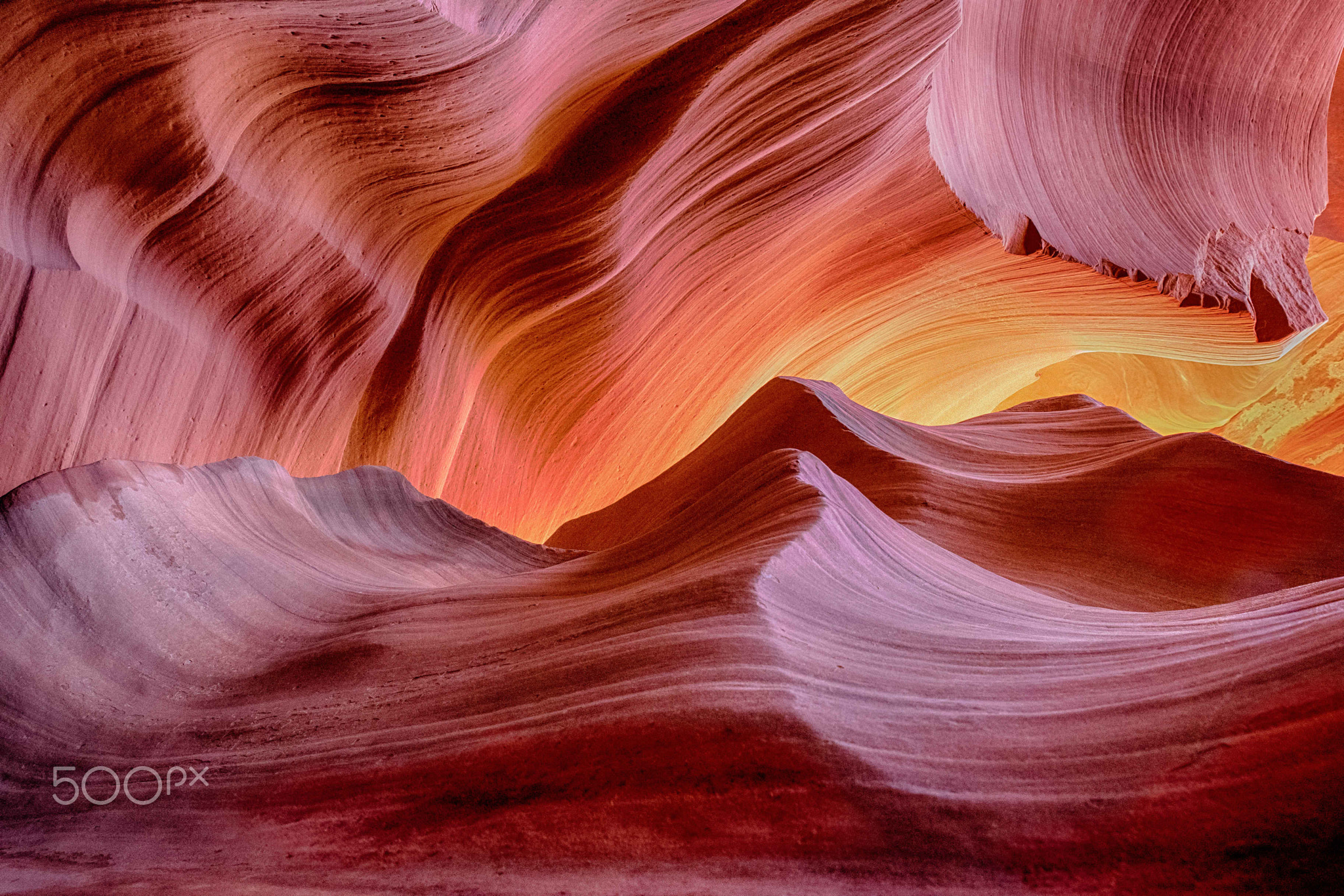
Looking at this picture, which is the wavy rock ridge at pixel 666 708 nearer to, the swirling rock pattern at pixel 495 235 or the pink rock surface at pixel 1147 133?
the swirling rock pattern at pixel 495 235

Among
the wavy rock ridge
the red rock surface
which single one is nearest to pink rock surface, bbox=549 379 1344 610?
the red rock surface

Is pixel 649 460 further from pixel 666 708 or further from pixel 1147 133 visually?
pixel 666 708

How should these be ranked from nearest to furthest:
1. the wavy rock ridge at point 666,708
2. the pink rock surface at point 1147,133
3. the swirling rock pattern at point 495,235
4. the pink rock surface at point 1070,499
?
the wavy rock ridge at point 666,708 → the swirling rock pattern at point 495,235 → the pink rock surface at point 1070,499 → the pink rock surface at point 1147,133

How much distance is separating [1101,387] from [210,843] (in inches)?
307

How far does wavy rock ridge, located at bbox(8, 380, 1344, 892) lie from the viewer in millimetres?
987

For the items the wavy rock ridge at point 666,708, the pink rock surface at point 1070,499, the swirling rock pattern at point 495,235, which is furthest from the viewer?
the pink rock surface at point 1070,499

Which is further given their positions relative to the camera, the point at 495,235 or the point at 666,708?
the point at 495,235

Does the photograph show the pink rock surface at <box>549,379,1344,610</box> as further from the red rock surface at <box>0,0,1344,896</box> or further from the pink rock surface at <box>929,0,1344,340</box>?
the pink rock surface at <box>929,0,1344,340</box>

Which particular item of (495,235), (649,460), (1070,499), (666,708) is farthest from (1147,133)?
(666,708)

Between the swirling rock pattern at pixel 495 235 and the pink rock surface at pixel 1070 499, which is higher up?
the swirling rock pattern at pixel 495 235

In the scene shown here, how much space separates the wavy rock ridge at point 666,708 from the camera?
987 mm

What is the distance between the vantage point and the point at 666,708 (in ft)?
3.88

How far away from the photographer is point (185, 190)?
214cm

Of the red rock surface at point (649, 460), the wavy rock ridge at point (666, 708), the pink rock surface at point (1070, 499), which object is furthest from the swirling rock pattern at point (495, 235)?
the pink rock surface at point (1070, 499)
